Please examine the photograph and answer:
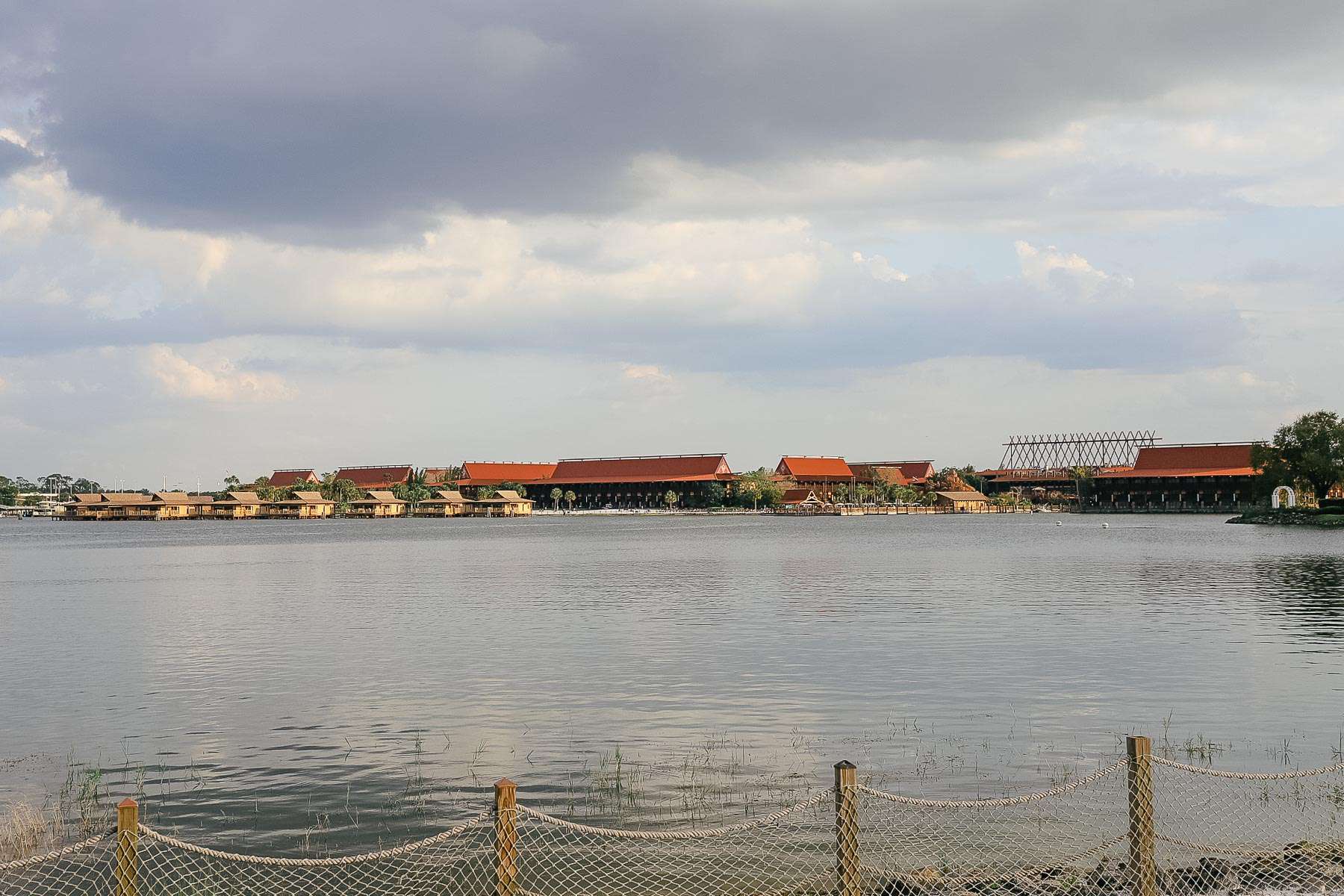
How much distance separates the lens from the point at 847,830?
360 inches

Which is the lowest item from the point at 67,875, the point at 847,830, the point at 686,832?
the point at 67,875

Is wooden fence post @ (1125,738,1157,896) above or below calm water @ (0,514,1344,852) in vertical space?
above

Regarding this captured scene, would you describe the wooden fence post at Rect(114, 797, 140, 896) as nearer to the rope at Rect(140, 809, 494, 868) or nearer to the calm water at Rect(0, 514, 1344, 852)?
the rope at Rect(140, 809, 494, 868)

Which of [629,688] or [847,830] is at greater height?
[847,830]

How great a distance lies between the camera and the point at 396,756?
61.2 feet

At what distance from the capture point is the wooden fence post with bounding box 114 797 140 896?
8.17 m

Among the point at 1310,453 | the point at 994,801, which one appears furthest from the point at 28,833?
the point at 1310,453

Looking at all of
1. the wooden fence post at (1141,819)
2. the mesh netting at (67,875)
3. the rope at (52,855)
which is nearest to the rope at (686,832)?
the wooden fence post at (1141,819)

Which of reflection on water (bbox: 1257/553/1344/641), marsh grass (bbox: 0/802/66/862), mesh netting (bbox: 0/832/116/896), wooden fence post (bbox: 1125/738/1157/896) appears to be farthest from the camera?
reflection on water (bbox: 1257/553/1344/641)

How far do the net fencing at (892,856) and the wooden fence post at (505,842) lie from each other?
1.55m

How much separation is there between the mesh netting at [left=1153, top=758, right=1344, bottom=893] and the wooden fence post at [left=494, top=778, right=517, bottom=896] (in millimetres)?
5049

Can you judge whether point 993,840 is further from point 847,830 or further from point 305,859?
point 305,859

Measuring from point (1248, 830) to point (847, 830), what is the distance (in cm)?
740

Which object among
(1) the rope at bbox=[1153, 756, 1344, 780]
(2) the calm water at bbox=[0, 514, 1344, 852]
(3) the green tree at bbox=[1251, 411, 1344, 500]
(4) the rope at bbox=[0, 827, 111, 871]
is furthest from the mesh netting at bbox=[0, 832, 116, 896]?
(3) the green tree at bbox=[1251, 411, 1344, 500]
